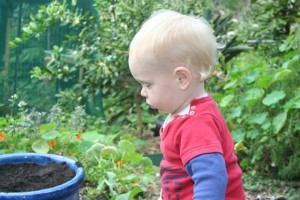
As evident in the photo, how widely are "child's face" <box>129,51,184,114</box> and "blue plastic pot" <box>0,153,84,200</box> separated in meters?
0.56

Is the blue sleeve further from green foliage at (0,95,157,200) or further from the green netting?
the green netting

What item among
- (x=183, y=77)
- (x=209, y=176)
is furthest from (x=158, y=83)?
(x=209, y=176)

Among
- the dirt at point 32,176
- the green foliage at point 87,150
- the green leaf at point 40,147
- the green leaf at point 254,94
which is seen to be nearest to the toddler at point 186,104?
the dirt at point 32,176

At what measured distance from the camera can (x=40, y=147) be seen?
2930mm

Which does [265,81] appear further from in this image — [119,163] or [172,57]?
[172,57]

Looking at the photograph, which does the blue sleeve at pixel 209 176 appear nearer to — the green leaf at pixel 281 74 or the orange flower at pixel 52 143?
the orange flower at pixel 52 143

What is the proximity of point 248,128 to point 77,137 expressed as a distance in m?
1.20

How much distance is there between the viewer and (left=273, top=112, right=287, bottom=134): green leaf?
327 centimetres

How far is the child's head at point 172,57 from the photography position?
1.57 meters

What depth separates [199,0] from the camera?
4414 mm

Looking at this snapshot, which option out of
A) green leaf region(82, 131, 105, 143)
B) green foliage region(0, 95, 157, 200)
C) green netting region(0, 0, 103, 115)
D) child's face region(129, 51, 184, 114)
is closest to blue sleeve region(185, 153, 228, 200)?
child's face region(129, 51, 184, 114)

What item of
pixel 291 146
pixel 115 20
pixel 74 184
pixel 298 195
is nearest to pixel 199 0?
pixel 115 20

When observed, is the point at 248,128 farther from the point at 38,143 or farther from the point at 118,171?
the point at 38,143

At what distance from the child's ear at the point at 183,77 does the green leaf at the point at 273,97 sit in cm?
190
